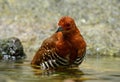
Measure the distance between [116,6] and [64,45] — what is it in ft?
15.5

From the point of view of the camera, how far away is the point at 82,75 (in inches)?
241

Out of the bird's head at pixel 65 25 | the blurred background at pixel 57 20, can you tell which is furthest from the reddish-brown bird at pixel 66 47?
the blurred background at pixel 57 20

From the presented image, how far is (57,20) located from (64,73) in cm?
438

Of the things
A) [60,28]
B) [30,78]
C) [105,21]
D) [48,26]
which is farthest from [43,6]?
[30,78]

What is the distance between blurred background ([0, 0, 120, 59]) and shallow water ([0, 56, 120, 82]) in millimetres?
2293

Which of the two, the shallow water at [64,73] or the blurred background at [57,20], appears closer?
the shallow water at [64,73]

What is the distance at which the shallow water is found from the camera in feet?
18.4

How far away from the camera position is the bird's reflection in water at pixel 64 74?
5.75 m

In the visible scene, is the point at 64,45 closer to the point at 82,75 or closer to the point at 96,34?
the point at 82,75

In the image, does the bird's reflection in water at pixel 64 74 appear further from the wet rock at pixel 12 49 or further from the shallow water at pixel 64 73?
the wet rock at pixel 12 49

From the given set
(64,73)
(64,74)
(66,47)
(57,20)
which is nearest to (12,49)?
(57,20)

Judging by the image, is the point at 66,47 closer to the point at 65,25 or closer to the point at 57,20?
the point at 65,25

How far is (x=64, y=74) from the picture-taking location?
6.21m

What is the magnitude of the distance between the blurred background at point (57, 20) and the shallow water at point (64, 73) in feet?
7.52
